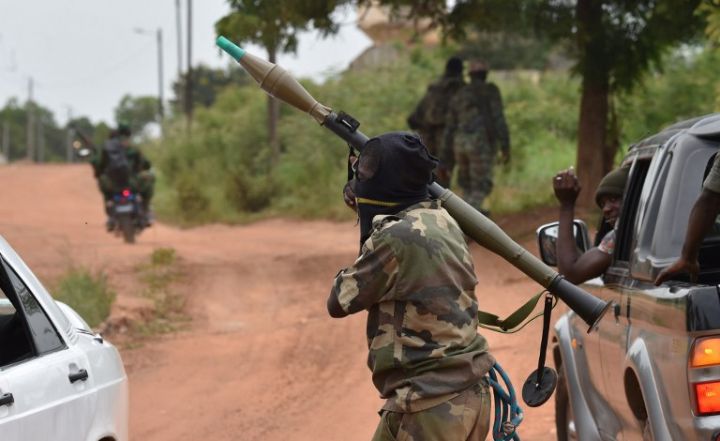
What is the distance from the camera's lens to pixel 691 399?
385cm

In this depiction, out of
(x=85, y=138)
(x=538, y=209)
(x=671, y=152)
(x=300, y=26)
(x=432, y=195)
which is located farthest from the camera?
(x=85, y=138)

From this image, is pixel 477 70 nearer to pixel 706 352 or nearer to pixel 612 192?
pixel 612 192

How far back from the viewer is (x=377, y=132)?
2870cm

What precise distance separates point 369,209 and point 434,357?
521 mm

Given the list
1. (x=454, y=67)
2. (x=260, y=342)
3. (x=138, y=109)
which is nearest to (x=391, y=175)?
(x=260, y=342)

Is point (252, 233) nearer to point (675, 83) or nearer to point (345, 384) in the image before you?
point (675, 83)

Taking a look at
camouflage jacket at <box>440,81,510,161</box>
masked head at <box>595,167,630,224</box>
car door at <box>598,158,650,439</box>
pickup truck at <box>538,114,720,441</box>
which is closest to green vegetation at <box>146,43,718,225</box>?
camouflage jacket at <box>440,81,510,161</box>

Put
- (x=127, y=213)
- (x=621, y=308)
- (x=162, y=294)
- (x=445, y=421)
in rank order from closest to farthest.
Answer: (x=445, y=421) → (x=621, y=308) → (x=162, y=294) → (x=127, y=213)

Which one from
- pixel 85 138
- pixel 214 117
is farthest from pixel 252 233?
pixel 214 117

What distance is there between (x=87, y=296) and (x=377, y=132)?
1749 cm

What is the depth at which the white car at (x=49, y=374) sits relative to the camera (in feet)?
12.7

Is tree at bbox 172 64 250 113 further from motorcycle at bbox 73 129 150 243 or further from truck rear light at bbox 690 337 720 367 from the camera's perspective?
truck rear light at bbox 690 337 720 367

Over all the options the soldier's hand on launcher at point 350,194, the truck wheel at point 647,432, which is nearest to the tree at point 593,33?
the truck wheel at point 647,432

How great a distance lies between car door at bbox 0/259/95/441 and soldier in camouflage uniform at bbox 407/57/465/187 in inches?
441
